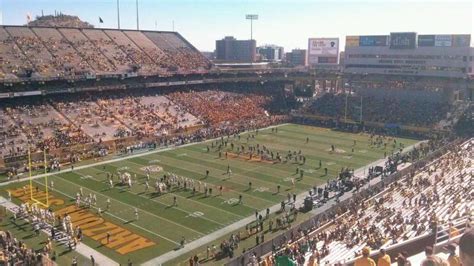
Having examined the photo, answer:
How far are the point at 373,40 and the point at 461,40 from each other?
39.4ft

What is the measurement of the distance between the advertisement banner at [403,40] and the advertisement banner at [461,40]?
5107mm

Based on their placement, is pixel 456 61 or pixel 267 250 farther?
pixel 456 61

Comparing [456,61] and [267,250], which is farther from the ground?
[456,61]

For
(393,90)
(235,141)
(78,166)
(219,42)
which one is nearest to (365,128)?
(393,90)

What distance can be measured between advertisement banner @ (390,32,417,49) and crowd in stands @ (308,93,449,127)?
24.6 feet

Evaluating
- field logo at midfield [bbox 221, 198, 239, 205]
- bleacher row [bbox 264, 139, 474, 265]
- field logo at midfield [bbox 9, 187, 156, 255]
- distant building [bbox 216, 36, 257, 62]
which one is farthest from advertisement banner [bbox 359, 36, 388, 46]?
distant building [bbox 216, 36, 257, 62]

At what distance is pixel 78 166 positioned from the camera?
3681 centimetres

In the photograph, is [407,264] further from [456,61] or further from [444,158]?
[456,61]

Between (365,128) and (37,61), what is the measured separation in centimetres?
3886

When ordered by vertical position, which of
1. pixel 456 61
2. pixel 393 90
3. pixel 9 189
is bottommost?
pixel 9 189

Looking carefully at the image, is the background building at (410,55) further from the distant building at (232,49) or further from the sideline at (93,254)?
the distant building at (232,49)

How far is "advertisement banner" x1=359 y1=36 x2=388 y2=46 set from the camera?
6644cm

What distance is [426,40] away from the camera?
6259 centimetres

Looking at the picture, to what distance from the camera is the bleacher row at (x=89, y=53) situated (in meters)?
52.7
